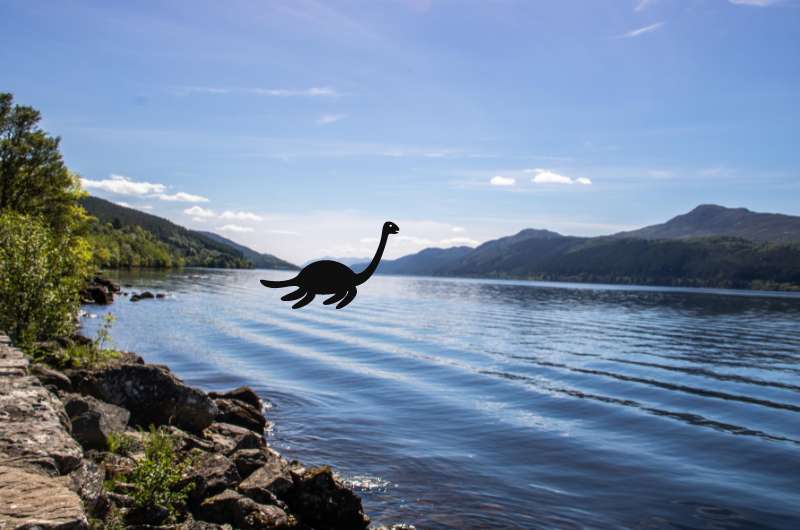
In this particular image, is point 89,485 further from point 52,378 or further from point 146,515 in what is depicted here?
point 52,378

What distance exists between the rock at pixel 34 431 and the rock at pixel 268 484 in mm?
4743

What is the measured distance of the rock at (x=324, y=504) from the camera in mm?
15062

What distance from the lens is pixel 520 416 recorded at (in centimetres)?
3050

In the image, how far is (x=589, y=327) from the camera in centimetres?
8244

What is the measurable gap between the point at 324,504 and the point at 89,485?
6.65 meters

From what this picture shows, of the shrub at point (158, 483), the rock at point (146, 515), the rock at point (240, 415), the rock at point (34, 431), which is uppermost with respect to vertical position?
the rock at point (34, 431)

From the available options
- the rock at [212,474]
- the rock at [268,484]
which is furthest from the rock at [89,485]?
the rock at [268,484]

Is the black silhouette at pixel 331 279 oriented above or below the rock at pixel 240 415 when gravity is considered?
above

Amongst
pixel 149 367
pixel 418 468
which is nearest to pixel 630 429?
pixel 418 468

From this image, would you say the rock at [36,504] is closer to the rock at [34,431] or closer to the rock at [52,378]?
the rock at [34,431]

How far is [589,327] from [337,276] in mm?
85193

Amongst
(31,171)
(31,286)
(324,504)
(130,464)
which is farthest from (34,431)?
(31,171)

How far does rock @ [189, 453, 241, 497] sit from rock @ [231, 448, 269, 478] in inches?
39.2

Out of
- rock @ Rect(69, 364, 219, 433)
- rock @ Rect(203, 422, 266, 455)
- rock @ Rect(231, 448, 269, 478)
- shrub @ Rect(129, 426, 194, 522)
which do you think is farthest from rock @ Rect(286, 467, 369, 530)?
rock @ Rect(69, 364, 219, 433)
